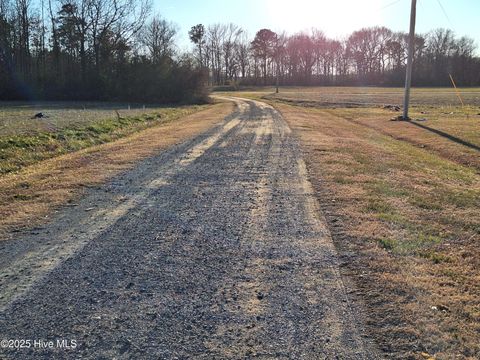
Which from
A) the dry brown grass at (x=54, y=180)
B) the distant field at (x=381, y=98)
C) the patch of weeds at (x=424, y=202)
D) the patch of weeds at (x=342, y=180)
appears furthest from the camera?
the distant field at (x=381, y=98)

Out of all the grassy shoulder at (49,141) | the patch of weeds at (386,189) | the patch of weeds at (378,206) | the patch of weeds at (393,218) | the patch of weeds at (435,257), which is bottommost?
the patch of weeds at (435,257)

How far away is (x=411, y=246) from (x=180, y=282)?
2719 millimetres

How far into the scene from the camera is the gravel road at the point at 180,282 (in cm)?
282

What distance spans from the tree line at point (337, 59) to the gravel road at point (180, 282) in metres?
90.3

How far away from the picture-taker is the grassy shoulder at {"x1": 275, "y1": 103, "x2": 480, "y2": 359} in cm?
298

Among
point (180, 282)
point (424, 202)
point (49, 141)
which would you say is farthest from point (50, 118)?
point (180, 282)

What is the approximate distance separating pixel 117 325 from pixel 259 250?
192 centimetres

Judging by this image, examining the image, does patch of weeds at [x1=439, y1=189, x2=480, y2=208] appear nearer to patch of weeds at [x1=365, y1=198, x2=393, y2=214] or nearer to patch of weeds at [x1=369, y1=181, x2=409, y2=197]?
patch of weeds at [x1=369, y1=181, x2=409, y2=197]

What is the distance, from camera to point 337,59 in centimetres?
11894

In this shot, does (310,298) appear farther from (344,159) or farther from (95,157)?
(95,157)

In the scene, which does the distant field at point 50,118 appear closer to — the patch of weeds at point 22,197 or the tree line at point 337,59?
the patch of weeds at point 22,197

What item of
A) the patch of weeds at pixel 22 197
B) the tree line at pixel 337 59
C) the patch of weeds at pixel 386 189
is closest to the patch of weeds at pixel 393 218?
the patch of weeds at pixel 386 189

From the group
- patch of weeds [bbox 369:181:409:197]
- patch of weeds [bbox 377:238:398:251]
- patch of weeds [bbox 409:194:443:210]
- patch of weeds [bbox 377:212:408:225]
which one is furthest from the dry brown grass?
patch of weeds [bbox 409:194:443:210]

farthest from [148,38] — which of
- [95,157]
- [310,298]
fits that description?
[310,298]
